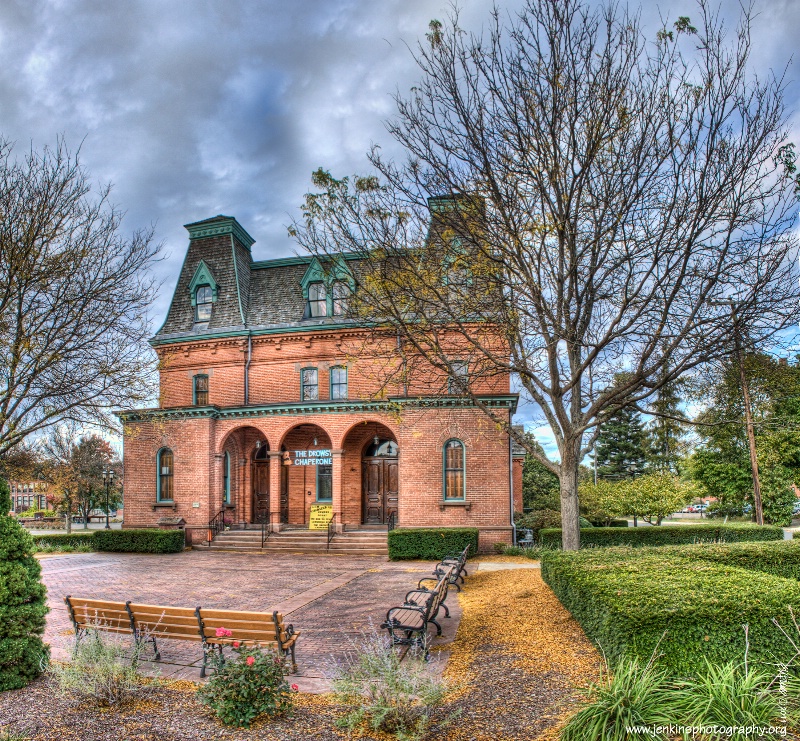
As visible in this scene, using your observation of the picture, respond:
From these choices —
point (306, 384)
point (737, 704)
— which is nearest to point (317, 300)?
point (306, 384)

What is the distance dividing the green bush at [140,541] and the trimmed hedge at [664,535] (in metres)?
13.9

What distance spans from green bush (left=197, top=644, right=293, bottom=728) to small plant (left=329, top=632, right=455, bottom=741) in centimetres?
66

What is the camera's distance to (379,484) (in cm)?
2453

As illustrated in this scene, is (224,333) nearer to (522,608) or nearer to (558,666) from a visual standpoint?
(522,608)

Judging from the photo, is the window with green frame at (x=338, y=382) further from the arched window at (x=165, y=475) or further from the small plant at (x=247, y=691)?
the small plant at (x=247, y=691)

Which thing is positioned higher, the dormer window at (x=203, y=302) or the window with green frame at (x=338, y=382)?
the dormer window at (x=203, y=302)

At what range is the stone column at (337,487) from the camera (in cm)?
2227

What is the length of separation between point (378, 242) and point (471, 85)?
3.42 m

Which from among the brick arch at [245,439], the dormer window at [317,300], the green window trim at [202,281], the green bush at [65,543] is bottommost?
the green bush at [65,543]

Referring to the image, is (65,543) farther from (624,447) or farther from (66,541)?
(624,447)

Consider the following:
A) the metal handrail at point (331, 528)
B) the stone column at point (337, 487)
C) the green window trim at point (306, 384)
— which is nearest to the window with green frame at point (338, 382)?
the green window trim at point (306, 384)

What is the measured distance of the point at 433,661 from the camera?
7.90 metres

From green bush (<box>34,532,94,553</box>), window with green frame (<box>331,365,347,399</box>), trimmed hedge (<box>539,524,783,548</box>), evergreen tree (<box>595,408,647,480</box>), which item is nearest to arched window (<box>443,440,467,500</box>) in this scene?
trimmed hedge (<box>539,524,783,548</box>)

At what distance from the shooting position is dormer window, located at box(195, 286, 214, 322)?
87.4ft
